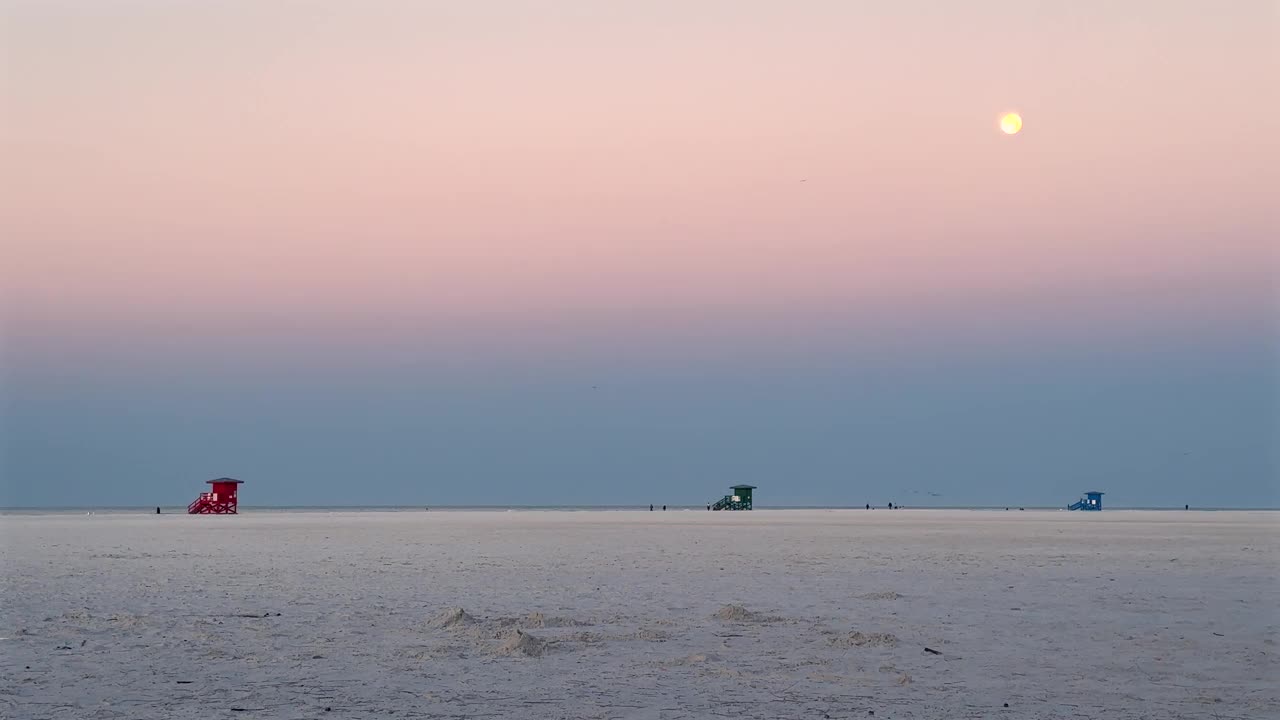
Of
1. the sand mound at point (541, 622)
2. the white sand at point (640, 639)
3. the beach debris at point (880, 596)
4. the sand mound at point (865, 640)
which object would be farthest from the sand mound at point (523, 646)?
the beach debris at point (880, 596)

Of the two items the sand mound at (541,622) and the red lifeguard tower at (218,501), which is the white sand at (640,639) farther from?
the red lifeguard tower at (218,501)

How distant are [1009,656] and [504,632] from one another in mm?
6662

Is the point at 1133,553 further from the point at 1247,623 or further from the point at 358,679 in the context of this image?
the point at 358,679

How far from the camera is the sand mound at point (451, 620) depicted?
1677 cm

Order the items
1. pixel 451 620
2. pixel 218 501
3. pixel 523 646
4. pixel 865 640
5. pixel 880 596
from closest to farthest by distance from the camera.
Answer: pixel 523 646
pixel 865 640
pixel 451 620
pixel 880 596
pixel 218 501

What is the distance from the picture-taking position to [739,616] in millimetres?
18109

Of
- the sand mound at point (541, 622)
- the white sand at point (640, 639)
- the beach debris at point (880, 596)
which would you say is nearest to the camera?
the white sand at point (640, 639)

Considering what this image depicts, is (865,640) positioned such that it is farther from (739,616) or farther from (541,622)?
(541,622)

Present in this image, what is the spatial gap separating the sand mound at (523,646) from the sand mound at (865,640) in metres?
3.88

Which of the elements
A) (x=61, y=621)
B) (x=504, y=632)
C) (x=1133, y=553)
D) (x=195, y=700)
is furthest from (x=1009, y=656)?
(x=1133, y=553)

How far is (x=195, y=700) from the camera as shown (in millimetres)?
11531

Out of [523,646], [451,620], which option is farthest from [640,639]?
[451,620]

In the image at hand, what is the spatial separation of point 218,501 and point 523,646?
88728mm

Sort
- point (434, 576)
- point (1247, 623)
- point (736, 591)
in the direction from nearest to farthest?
point (1247, 623)
point (736, 591)
point (434, 576)
